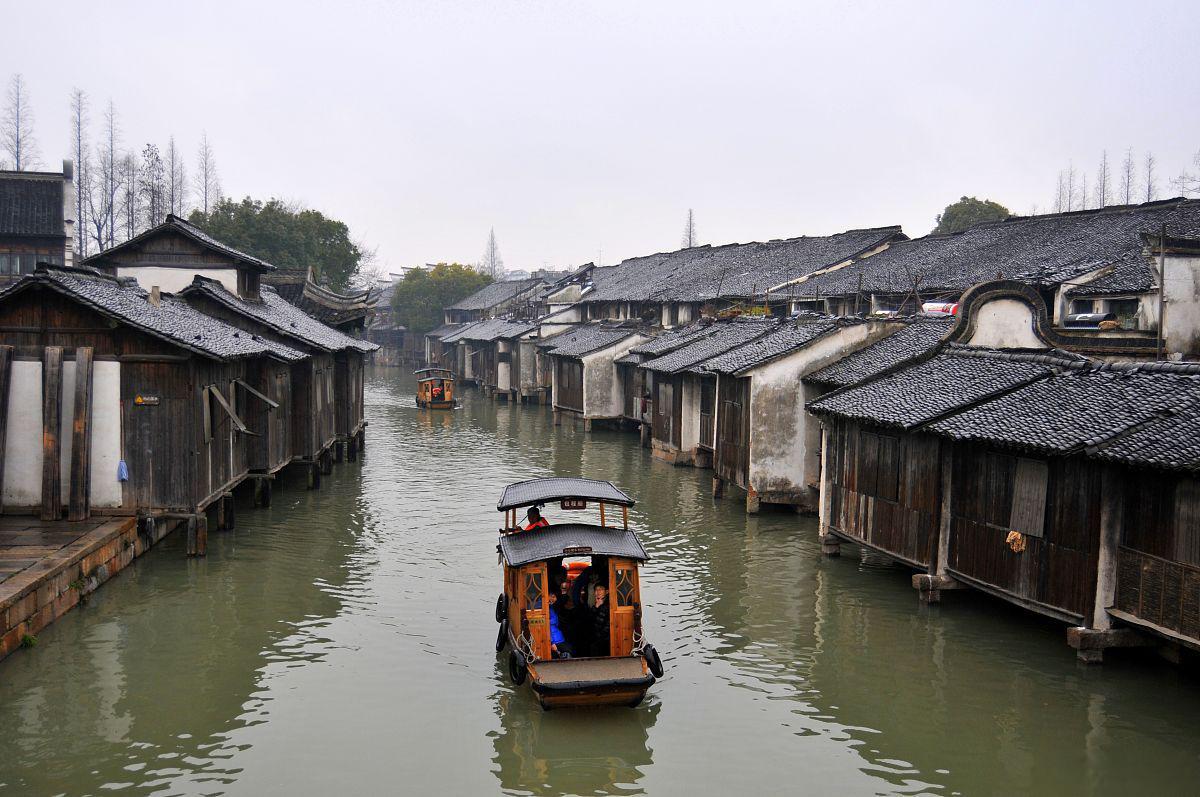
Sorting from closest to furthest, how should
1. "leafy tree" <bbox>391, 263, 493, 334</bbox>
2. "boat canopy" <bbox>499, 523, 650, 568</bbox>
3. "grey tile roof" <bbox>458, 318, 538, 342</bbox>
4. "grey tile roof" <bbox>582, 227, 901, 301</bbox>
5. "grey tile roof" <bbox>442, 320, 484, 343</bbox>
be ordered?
1. "boat canopy" <bbox>499, 523, 650, 568</bbox>
2. "grey tile roof" <bbox>582, 227, 901, 301</bbox>
3. "grey tile roof" <bbox>458, 318, 538, 342</bbox>
4. "grey tile roof" <bbox>442, 320, 484, 343</bbox>
5. "leafy tree" <bbox>391, 263, 493, 334</bbox>

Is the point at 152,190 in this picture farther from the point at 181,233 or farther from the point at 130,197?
the point at 181,233

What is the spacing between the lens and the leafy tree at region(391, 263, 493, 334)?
88625 millimetres

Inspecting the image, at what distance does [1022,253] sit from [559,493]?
27017 mm

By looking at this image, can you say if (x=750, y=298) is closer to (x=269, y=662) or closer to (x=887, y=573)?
(x=887, y=573)

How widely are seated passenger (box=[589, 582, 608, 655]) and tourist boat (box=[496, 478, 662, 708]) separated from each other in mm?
13

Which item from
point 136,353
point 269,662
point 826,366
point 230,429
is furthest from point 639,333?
point 269,662

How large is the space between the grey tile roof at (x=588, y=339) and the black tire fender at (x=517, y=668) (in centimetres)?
3037

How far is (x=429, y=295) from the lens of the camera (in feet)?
291

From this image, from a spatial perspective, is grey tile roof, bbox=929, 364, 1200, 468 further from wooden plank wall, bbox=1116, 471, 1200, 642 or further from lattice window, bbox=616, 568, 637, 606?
lattice window, bbox=616, 568, 637, 606

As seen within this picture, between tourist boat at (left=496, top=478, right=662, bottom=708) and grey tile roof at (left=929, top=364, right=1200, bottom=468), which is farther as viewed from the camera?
grey tile roof at (left=929, top=364, right=1200, bottom=468)

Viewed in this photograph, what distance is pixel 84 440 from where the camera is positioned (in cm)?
1767

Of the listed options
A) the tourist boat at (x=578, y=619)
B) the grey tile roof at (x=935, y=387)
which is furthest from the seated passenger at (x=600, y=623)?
the grey tile roof at (x=935, y=387)

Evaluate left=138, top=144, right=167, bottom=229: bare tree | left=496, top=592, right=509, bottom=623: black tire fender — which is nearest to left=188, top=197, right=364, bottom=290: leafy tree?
left=138, top=144, right=167, bottom=229: bare tree

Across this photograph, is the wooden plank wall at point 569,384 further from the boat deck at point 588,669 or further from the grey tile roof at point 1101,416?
the boat deck at point 588,669
